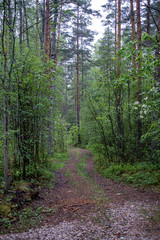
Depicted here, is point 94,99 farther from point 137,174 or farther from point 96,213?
point 96,213

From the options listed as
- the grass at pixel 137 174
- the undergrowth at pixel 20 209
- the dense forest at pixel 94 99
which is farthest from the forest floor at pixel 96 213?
the dense forest at pixel 94 99

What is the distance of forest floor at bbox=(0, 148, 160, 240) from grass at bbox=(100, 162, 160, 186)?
1.02 feet

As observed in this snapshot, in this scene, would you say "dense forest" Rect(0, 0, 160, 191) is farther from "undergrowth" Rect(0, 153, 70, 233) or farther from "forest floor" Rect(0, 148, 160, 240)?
"forest floor" Rect(0, 148, 160, 240)

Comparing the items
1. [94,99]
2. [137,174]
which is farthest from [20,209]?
[94,99]

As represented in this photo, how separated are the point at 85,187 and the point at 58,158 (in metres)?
4.84

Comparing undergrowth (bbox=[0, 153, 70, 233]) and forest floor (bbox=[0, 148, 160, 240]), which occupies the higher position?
undergrowth (bbox=[0, 153, 70, 233])

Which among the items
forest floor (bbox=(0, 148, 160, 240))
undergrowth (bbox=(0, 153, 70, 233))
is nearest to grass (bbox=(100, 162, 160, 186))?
forest floor (bbox=(0, 148, 160, 240))

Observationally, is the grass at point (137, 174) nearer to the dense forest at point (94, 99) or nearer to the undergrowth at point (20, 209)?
the dense forest at point (94, 99)

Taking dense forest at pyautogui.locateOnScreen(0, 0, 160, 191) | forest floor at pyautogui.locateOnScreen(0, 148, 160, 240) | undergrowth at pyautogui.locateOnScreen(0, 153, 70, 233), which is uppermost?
dense forest at pyautogui.locateOnScreen(0, 0, 160, 191)

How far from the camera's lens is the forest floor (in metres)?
2.77

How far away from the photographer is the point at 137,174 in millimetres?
5605

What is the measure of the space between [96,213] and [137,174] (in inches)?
99.6

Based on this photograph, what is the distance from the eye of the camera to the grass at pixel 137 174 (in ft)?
16.9

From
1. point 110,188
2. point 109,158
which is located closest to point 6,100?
point 110,188
